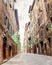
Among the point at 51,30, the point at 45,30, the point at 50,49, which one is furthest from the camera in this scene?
the point at 45,30

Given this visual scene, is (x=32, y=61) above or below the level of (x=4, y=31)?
below

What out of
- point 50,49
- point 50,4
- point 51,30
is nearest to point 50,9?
point 50,4

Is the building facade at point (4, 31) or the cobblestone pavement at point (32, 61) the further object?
the building facade at point (4, 31)

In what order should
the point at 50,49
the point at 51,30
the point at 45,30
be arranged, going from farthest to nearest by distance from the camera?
the point at 45,30, the point at 50,49, the point at 51,30

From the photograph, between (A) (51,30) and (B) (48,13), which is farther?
(B) (48,13)

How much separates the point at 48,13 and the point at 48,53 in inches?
241

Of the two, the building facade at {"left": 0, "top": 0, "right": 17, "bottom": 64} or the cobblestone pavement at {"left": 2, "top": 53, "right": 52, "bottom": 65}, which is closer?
the cobblestone pavement at {"left": 2, "top": 53, "right": 52, "bottom": 65}

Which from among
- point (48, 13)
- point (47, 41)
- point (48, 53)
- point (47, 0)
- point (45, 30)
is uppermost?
point (47, 0)

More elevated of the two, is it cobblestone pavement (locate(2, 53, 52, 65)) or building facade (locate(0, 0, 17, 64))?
building facade (locate(0, 0, 17, 64))

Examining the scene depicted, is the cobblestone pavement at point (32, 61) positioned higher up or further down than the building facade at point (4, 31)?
further down

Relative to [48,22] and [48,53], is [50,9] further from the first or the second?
[48,53]

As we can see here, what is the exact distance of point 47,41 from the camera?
28.2 metres

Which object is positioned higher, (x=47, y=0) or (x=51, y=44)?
(x=47, y=0)

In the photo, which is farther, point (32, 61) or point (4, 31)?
point (4, 31)
